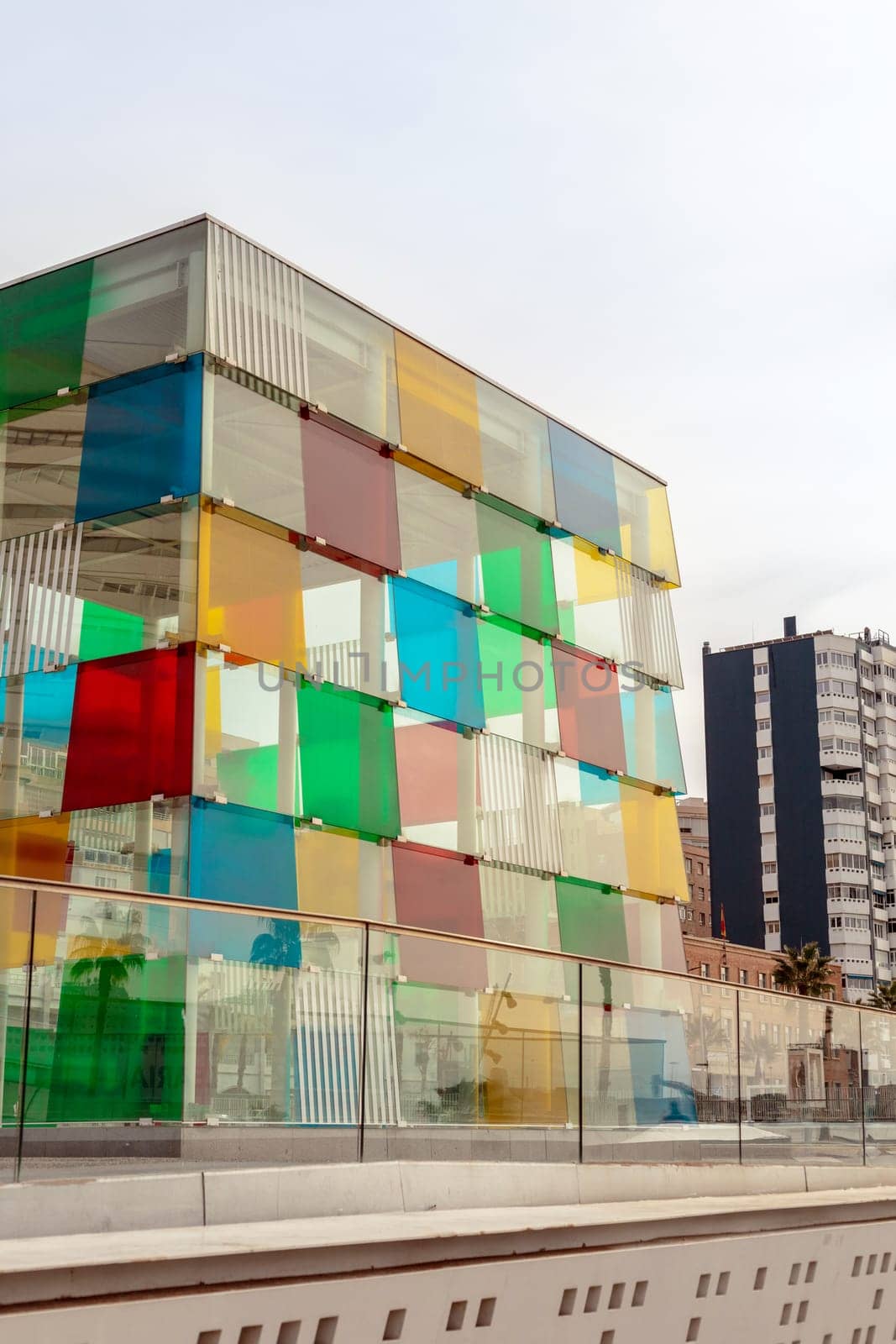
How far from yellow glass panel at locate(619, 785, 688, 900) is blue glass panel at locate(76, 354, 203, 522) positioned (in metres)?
6.94

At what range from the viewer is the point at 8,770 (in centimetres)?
1377

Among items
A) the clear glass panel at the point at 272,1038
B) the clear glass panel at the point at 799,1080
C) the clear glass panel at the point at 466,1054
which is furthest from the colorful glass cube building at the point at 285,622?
the clear glass panel at the point at 272,1038

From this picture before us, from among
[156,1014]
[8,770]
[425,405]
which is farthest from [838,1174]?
[425,405]

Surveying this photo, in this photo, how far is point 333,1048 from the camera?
8.18 meters

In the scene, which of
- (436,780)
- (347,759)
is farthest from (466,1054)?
(436,780)

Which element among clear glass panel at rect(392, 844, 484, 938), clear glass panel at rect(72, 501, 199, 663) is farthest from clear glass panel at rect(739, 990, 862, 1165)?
clear glass panel at rect(72, 501, 199, 663)

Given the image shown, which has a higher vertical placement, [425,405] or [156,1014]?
[425,405]

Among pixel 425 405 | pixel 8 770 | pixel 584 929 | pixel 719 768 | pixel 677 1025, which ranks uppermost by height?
pixel 719 768

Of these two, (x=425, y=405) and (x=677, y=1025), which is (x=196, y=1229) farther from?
(x=425, y=405)

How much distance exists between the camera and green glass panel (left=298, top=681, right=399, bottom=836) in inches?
560

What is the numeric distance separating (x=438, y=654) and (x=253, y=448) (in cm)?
305

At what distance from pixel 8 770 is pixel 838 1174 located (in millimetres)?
7647

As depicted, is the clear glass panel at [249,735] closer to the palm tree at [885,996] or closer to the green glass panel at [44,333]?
the green glass panel at [44,333]

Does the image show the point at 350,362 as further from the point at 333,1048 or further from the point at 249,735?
the point at 333,1048
